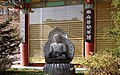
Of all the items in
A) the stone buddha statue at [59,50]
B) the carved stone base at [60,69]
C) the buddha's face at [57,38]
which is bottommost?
the carved stone base at [60,69]

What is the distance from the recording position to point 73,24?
14.8 metres

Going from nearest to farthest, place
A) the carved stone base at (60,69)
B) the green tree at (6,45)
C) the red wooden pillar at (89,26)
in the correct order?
the carved stone base at (60,69)
the green tree at (6,45)
the red wooden pillar at (89,26)

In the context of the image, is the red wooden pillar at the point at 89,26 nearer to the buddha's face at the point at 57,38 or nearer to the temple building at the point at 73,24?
the temple building at the point at 73,24

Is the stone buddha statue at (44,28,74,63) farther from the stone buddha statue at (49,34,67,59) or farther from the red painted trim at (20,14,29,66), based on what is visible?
the red painted trim at (20,14,29,66)

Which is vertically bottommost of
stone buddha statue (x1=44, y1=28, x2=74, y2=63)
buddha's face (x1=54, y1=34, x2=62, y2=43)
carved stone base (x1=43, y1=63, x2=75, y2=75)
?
carved stone base (x1=43, y1=63, x2=75, y2=75)

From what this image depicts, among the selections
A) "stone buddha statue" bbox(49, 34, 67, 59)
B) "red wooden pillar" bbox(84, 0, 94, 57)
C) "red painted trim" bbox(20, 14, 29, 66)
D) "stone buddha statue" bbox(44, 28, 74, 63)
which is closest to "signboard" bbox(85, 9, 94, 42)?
"red wooden pillar" bbox(84, 0, 94, 57)

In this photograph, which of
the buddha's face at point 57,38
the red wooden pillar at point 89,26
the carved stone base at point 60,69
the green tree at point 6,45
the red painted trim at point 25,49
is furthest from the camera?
the red painted trim at point 25,49

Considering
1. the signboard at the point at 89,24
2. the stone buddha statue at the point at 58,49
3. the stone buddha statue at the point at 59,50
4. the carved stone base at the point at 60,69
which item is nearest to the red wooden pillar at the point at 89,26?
the signboard at the point at 89,24

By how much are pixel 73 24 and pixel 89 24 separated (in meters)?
1.60

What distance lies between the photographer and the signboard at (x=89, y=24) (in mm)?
13266

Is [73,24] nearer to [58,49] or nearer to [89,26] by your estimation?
[89,26]

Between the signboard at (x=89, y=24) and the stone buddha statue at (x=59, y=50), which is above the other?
the signboard at (x=89, y=24)

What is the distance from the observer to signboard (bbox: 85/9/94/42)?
1327cm

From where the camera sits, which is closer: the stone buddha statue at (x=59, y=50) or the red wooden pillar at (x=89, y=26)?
the stone buddha statue at (x=59, y=50)
